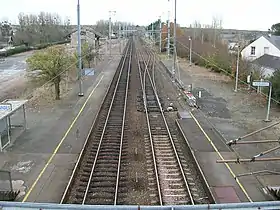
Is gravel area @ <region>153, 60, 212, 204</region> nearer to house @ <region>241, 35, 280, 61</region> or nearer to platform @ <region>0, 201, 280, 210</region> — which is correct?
platform @ <region>0, 201, 280, 210</region>

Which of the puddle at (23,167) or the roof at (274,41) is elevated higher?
the roof at (274,41)

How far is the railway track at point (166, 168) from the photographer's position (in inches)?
423

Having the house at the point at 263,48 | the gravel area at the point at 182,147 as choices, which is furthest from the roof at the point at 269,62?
the gravel area at the point at 182,147

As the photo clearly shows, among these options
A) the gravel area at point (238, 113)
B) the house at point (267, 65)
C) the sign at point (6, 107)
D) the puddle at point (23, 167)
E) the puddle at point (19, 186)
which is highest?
the house at point (267, 65)

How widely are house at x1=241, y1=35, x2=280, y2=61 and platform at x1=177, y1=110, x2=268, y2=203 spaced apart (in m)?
29.0

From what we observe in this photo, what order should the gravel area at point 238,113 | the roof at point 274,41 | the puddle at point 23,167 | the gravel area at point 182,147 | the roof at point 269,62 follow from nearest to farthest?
the gravel area at point 182,147 < the puddle at point 23,167 < the gravel area at point 238,113 < the roof at point 269,62 < the roof at point 274,41

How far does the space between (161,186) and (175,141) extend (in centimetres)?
483

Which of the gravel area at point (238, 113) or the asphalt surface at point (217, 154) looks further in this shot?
the gravel area at point (238, 113)

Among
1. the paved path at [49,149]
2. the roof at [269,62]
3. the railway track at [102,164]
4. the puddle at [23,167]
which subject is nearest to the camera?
the railway track at [102,164]

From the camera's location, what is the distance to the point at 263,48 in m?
45.6

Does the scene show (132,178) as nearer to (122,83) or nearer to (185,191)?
(185,191)

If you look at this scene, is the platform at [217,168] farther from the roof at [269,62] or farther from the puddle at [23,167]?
the roof at [269,62]

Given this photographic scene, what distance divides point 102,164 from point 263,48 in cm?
3771

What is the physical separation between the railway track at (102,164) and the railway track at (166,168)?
1153mm
